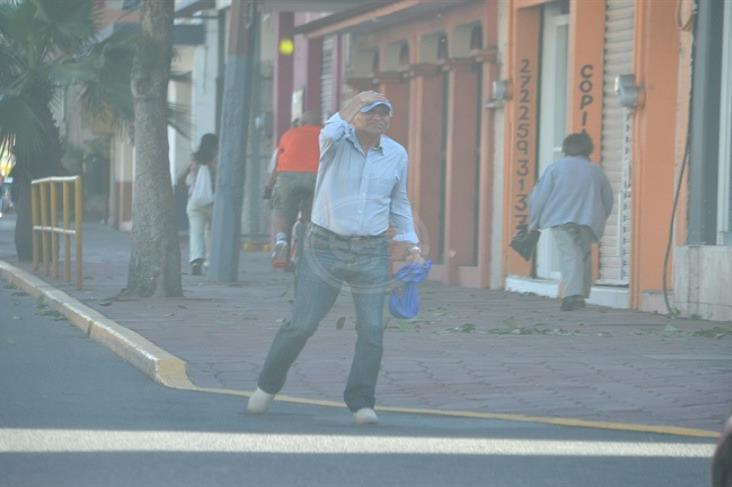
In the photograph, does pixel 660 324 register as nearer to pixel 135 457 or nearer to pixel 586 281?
pixel 586 281

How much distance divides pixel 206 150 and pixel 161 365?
1246cm

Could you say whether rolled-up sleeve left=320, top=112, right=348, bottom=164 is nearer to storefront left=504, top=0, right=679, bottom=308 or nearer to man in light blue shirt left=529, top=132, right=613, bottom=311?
man in light blue shirt left=529, top=132, right=613, bottom=311

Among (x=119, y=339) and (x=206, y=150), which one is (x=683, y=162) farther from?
(x=206, y=150)

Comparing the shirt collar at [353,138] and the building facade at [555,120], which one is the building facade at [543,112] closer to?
the building facade at [555,120]

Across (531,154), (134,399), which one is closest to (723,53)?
(531,154)

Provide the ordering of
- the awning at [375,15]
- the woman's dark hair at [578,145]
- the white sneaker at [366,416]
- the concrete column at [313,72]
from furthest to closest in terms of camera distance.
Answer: the concrete column at [313,72] < the awning at [375,15] < the woman's dark hair at [578,145] < the white sneaker at [366,416]

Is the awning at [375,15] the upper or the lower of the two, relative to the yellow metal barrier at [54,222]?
upper

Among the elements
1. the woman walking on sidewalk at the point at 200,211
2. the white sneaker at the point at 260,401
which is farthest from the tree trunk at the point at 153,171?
the white sneaker at the point at 260,401

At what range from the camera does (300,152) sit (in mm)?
19797

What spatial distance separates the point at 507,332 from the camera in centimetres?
1475

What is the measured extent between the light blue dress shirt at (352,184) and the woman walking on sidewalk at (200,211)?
540 inches

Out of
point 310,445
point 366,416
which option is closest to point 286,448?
point 310,445

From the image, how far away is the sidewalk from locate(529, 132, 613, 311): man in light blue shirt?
37 centimetres

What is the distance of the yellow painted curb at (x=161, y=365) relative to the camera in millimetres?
9469
